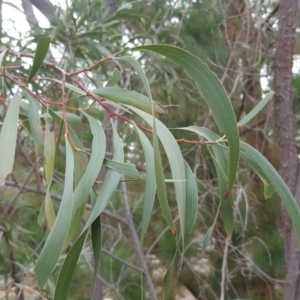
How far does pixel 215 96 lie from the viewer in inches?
14.8

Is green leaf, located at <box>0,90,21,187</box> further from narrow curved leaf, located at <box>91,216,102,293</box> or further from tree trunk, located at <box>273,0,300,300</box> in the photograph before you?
tree trunk, located at <box>273,0,300,300</box>

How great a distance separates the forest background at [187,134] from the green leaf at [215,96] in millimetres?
736

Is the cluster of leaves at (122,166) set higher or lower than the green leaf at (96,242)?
higher

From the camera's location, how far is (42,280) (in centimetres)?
33

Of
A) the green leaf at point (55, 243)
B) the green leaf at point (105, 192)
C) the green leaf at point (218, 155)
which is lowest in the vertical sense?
the green leaf at point (55, 243)

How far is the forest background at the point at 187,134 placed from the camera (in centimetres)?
120

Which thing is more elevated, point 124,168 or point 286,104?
point 286,104

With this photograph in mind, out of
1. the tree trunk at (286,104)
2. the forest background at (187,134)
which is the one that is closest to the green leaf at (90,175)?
the forest background at (187,134)

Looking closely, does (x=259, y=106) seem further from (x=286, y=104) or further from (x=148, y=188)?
(x=286, y=104)

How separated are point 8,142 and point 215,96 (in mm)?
184

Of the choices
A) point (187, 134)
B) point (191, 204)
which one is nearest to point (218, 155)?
point (191, 204)

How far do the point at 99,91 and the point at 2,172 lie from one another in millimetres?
132

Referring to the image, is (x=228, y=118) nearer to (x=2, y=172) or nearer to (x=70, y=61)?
(x=2, y=172)

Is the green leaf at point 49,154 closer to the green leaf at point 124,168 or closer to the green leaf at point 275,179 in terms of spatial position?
the green leaf at point 124,168
